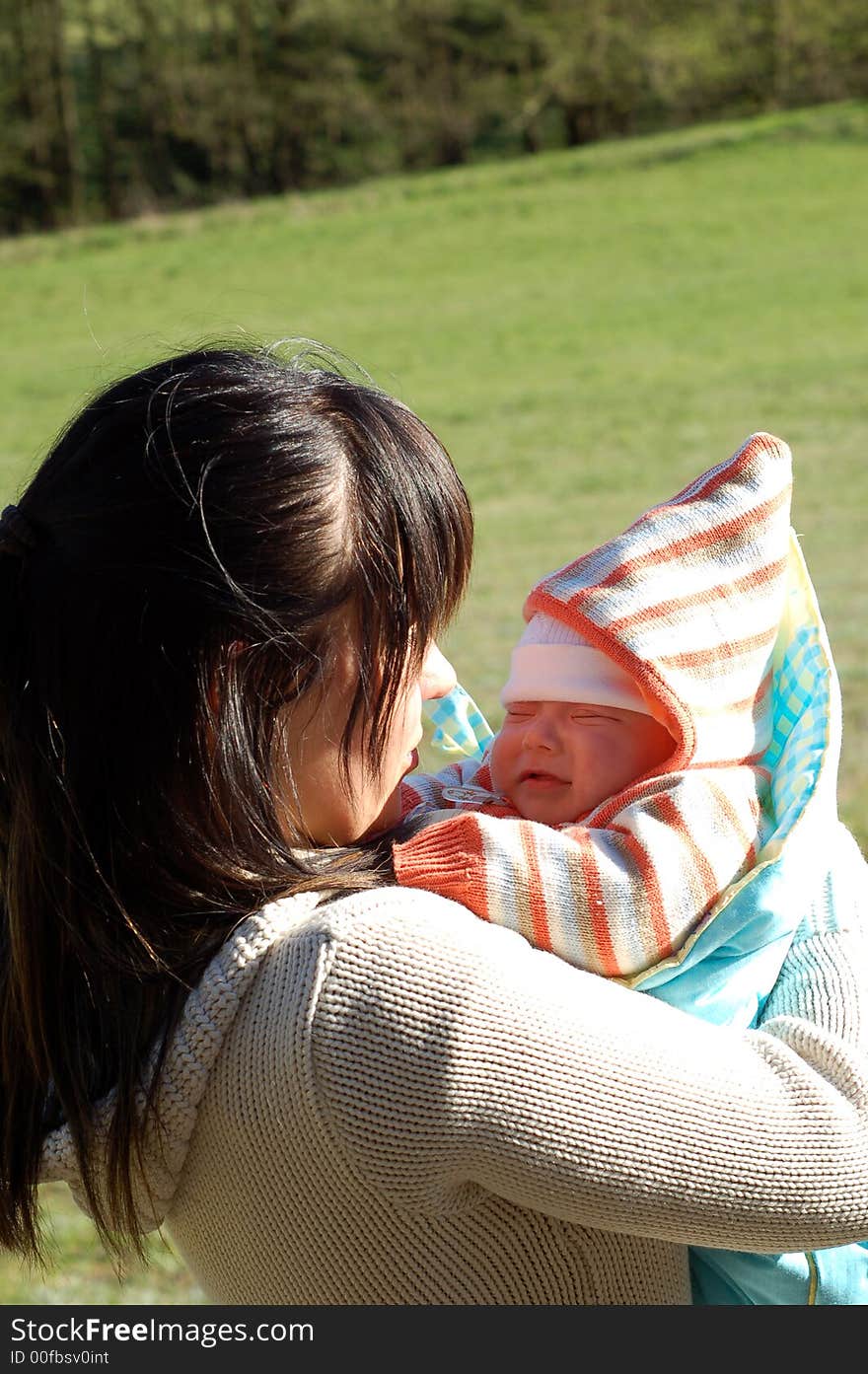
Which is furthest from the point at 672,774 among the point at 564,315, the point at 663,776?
the point at 564,315

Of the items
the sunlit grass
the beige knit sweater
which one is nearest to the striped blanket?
the beige knit sweater

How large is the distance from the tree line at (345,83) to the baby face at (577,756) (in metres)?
30.7

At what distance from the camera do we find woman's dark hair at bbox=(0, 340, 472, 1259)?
4.02ft

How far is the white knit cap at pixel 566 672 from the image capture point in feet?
5.38

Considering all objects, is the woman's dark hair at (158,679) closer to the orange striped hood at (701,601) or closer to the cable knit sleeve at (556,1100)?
the cable knit sleeve at (556,1100)

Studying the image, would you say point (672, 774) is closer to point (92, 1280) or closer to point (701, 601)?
point (701, 601)

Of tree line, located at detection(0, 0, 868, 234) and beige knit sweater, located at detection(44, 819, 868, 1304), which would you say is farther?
tree line, located at detection(0, 0, 868, 234)

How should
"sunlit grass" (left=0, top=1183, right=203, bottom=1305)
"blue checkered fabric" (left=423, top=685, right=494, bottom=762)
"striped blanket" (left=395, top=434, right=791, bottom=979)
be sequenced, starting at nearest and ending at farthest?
1. "striped blanket" (left=395, top=434, right=791, bottom=979)
2. "blue checkered fabric" (left=423, top=685, right=494, bottom=762)
3. "sunlit grass" (left=0, top=1183, right=203, bottom=1305)

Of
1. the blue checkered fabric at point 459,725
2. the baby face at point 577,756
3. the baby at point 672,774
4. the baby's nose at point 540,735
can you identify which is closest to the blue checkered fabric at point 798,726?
the baby at point 672,774

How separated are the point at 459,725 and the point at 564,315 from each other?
17.6 metres

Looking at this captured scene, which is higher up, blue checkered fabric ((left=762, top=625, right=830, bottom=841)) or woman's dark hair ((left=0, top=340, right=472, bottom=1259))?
woman's dark hair ((left=0, top=340, right=472, bottom=1259))

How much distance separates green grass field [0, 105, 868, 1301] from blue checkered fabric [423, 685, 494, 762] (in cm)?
347

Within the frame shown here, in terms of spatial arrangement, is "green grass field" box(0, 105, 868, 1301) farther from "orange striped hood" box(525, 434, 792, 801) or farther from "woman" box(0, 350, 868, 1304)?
"woman" box(0, 350, 868, 1304)
